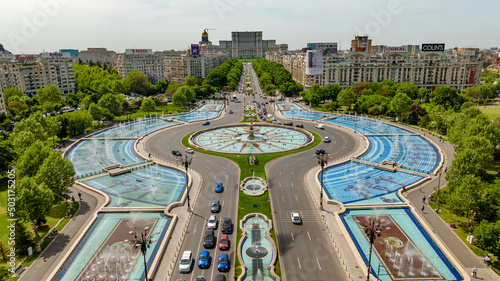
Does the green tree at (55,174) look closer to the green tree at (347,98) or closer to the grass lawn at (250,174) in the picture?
the grass lawn at (250,174)

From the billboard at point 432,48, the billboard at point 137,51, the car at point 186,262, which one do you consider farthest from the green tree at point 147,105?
the billboard at point 432,48

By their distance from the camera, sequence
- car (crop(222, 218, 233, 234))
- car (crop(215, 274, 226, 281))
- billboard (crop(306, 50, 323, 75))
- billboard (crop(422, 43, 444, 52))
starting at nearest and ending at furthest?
car (crop(215, 274, 226, 281)) → car (crop(222, 218, 233, 234)) → billboard (crop(306, 50, 323, 75)) → billboard (crop(422, 43, 444, 52))

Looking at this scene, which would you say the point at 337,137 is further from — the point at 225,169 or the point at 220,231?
the point at 220,231

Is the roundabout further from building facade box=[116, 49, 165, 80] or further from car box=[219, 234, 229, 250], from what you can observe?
building facade box=[116, 49, 165, 80]

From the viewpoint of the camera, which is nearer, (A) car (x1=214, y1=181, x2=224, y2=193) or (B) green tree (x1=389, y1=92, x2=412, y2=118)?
(A) car (x1=214, y1=181, x2=224, y2=193)

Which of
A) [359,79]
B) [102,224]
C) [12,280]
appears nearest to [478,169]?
[102,224]

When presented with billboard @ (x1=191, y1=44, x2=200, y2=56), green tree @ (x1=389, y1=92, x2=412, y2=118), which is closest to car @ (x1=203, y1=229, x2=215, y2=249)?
green tree @ (x1=389, y1=92, x2=412, y2=118)

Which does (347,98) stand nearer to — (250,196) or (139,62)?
(250,196)
